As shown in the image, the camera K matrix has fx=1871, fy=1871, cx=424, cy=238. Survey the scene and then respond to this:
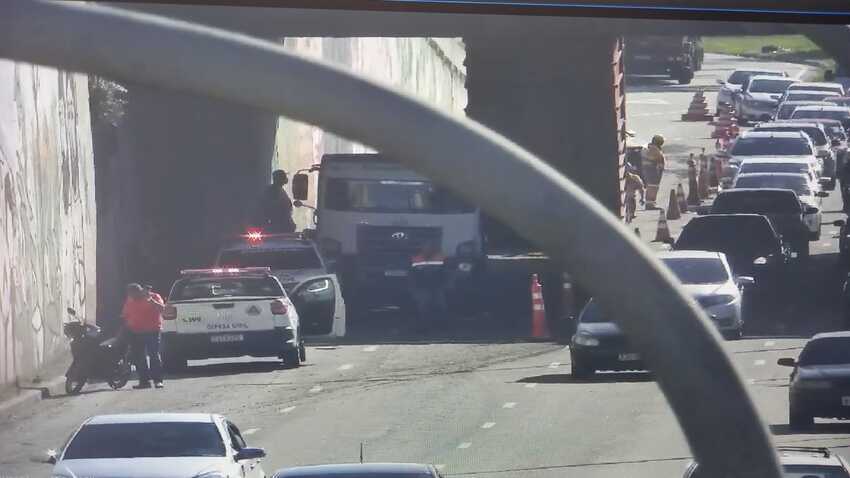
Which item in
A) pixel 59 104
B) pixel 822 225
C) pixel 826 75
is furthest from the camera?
pixel 826 75

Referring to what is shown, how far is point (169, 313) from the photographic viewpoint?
957 inches

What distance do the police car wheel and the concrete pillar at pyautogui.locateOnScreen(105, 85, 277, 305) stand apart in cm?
757

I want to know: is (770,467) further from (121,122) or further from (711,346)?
(121,122)

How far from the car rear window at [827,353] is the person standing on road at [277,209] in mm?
14750

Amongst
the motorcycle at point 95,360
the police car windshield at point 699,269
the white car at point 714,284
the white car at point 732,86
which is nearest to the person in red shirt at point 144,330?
the motorcycle at point 95,360

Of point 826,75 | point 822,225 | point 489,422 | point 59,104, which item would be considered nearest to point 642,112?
point 826,75

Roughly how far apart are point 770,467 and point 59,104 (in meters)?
24.4

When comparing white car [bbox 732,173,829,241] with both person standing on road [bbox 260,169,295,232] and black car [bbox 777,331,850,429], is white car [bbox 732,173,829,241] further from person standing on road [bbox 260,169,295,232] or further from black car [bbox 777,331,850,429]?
black car [bbox 777,331,850,429]

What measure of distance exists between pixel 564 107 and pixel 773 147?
12.0m

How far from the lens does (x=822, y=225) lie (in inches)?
1565

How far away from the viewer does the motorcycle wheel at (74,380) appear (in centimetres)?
2267

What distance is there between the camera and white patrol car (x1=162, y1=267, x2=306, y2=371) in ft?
78.9

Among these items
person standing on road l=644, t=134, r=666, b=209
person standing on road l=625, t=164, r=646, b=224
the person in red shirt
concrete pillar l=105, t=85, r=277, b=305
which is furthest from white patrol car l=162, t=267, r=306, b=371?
person standing on road l=644, t=134, r=666, b=209

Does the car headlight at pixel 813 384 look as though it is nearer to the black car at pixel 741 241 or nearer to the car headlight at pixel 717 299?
the car headlight at pixel 717 299
